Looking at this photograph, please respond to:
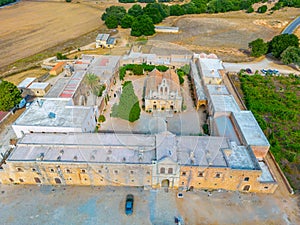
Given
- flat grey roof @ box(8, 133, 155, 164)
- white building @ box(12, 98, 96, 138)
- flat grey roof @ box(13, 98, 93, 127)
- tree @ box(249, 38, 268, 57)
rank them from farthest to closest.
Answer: tree @ box(249, 38, 268, 57), flat grey roof @ box(13, 98, 93, 127), white building @ box(12, 98, 96, 138), flat grey roof @ box(8, 133, 155, 164)

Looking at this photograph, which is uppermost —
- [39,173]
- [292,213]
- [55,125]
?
[55,125]

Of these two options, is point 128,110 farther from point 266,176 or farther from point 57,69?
point 57,69

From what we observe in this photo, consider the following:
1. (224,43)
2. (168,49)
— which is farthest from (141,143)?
(224,43)

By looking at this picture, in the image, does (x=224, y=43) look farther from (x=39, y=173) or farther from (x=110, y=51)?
(x=39, y=173)

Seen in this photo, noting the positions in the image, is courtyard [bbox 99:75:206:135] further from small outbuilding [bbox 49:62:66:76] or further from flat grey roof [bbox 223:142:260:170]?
small outbuilding [bbox 49:62:66:76]

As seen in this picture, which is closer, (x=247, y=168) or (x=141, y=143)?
(x=247, y=168)

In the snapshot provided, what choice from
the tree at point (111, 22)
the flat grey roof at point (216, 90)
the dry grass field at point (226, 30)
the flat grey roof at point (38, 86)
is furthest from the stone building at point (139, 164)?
the tree at point (111, 22)

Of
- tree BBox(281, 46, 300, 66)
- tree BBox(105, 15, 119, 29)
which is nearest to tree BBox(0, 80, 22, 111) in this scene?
tree BBox(105, 15, 119, 29)
